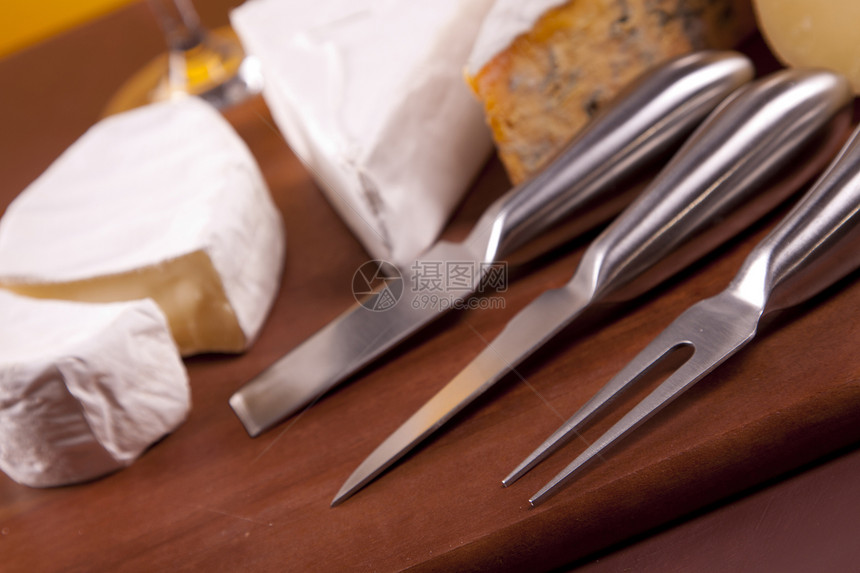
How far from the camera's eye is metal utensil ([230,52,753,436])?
64 centimetres

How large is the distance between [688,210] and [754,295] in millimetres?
98

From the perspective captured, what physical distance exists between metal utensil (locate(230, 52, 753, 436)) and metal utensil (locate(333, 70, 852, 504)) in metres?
0.06

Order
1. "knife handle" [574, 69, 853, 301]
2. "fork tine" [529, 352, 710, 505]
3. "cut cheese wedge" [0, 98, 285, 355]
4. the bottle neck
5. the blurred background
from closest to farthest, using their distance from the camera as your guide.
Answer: "fork tine" [529, 352, 710, 505], "knife handle" [574, 69, 853, 301], "cut cheese wedge" [0, 98, 285, 355], the bottle neck, the blurred background

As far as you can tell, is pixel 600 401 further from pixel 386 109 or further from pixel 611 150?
pixel 386 109

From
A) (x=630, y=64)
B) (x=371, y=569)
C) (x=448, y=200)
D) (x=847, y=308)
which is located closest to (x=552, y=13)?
(x=630, y=64)

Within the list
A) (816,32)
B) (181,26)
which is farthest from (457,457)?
(181,26)

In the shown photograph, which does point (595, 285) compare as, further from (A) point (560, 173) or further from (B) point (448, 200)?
(B) point (448, 200)

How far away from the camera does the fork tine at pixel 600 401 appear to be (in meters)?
0.49

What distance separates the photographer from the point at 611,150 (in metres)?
0.66

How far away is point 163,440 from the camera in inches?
26.2

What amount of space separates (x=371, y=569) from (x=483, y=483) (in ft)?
0.31

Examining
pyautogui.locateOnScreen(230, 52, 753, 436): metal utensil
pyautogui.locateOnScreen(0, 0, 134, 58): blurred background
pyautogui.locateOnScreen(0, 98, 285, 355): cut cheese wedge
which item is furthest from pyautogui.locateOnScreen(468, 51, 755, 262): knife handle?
pyautogui.locateOnScreen(0, 0, 134, 58): blurred background

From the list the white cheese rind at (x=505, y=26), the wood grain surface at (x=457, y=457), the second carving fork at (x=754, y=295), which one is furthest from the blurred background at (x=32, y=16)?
the second carving fork at (x=754, y=295)

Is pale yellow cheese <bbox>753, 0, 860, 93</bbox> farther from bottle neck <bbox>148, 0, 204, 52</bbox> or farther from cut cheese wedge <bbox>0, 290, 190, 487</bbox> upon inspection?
bottle neck <bbox>148, 0, 204, 52</bbox>
